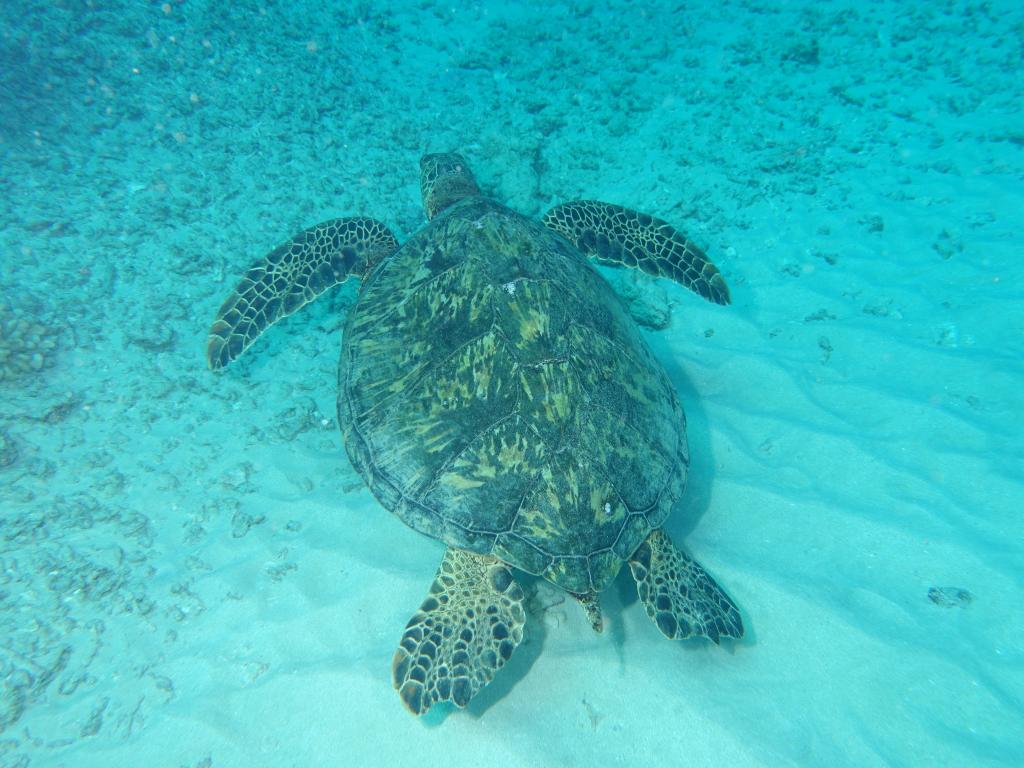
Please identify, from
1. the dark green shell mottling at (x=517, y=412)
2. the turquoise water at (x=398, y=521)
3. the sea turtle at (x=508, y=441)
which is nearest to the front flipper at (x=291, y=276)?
the turquoise water at (x=398, y=521)

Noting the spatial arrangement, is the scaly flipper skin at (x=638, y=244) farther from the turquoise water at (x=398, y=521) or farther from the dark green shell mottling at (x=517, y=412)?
the dark green shell mottling at (x=517, y=412)

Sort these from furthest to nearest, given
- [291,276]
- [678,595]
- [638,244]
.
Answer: [638,244] → [291,276] → [678,595]

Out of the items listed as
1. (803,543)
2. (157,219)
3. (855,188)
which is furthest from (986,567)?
(157,219)

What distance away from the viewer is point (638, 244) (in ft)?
13.6

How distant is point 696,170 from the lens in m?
6.11

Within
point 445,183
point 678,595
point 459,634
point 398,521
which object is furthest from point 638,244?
point 459,634

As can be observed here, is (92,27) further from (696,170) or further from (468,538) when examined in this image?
(468,538)

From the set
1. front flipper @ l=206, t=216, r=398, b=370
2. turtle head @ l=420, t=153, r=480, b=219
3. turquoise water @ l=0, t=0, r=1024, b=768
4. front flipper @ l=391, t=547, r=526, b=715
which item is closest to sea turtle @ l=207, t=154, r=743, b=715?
front flipper @ l=391, t=547, r=526, b=715

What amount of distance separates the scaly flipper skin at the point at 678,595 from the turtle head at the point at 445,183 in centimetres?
338

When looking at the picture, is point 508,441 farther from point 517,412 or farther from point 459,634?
point 459,634

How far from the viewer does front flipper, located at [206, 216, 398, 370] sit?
3.71 metres

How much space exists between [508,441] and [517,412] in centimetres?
15

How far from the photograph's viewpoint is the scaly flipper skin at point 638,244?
3924 millimetres

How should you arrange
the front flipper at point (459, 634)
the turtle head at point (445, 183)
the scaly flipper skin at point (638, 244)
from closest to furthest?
the front flipper at point (459, 634), the scaly flipper skin at point (638, 244), the turtle head at point (445, 183)
